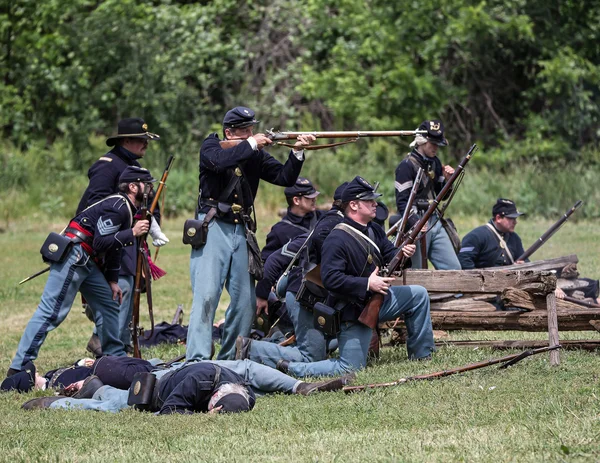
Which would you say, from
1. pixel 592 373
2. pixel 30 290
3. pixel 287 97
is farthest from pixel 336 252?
pixel 287 97

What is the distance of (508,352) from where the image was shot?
988 centimetres

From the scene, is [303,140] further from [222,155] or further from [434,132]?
[434,132]

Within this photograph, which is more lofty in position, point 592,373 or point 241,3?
point 241,3

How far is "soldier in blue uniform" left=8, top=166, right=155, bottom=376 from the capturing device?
10.1 meters

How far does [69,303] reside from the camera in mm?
10234

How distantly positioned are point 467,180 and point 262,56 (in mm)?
8891

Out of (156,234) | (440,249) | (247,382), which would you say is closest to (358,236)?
(247,382)

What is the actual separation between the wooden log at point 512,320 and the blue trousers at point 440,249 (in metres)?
2.21

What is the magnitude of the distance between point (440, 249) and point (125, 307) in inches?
143

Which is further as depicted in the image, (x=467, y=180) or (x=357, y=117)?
(x=357, y=117)

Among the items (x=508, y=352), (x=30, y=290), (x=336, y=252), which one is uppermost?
(x=336, y=252)

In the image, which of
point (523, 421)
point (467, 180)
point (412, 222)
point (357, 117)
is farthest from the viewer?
point (357, 117)

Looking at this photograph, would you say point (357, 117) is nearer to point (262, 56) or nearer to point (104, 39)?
point (262, 56)

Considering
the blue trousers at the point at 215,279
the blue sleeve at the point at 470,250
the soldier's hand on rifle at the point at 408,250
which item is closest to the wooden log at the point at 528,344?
the soldier's hand on rifle at the point at 408,250
